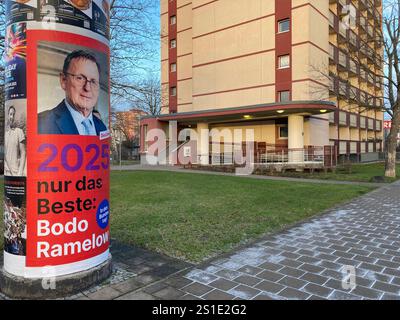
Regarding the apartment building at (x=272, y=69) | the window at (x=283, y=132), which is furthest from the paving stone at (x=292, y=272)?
the window at (x=283, y=132)

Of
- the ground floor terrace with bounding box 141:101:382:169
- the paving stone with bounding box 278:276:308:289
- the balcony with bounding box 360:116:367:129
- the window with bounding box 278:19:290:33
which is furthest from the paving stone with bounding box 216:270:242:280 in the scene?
the balcony with bounding box 360:116:367:129

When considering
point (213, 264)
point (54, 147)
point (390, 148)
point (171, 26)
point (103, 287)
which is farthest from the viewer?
point (171, 26)

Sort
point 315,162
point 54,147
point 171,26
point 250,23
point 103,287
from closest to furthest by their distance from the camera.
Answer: point 54,147
point 103,287
point 315,162
point 250,23
point 171,26

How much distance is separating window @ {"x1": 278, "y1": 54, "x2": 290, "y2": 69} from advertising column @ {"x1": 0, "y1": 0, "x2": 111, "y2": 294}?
888 inches

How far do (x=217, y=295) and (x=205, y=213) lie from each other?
429cm

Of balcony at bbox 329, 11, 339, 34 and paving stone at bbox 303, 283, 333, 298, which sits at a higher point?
balcony at bbox 329, 11, 339, 34

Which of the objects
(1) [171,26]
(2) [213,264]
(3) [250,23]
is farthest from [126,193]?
(1) [171,26]

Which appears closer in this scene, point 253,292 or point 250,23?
point 253,292

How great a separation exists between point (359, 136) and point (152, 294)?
37432 millimetres

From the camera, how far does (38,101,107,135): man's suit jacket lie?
10.8ft

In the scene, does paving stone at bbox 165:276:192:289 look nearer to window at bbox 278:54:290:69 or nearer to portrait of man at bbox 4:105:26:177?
portrait of man at bbox 4:105:26:177

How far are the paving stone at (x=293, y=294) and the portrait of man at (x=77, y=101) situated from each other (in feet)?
8.86
